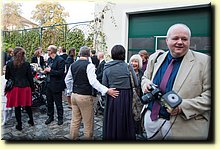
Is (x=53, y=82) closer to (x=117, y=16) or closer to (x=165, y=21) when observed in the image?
(x=117, y=16)

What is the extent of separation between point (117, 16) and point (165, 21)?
0.86 m

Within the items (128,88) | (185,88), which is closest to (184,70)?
(185,88)

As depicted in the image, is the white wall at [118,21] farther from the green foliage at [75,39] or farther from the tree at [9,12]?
the tree at [9,12]

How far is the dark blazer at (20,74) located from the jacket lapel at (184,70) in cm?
238

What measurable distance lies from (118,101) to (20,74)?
1.63 m

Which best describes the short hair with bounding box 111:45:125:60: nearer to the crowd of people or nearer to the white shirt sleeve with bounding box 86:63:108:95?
the crowd of people

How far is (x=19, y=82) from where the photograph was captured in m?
3.37

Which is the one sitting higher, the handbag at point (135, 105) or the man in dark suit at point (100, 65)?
the man in dark suit at point (100, 65)

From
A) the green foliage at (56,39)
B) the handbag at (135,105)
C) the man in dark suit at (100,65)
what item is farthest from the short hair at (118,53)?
the green foliage at (56,39)

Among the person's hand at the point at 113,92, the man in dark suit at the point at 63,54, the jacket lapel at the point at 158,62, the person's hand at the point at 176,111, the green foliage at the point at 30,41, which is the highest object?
the green foliage at the point at 30,41

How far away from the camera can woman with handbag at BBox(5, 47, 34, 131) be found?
325 centimetres

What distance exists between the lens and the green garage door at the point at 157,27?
9.52 feet

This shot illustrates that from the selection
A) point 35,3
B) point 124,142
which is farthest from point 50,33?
point 124,142

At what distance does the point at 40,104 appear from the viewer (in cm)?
439
